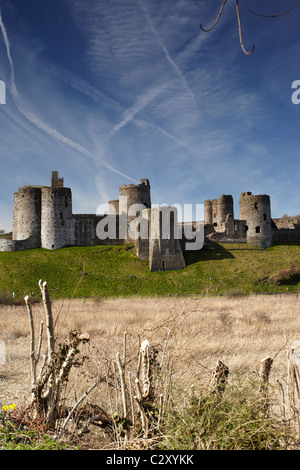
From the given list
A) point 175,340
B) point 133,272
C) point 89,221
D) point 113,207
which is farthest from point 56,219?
point 175,340

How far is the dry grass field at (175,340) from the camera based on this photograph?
18.6ft

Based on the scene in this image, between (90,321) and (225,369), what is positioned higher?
(225,369)

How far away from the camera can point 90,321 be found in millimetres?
12148

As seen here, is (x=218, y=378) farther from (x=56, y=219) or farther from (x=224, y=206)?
(x=224, y=206)

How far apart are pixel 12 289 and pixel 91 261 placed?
378 inches

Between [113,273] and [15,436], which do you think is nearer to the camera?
[15,436]

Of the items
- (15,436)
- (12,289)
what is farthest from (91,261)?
(15,436)

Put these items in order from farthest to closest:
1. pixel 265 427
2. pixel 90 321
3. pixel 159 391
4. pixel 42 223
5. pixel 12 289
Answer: pixel 42 223
pixel 12 289
pixel 90 321
pixel 159 391
pixel 265 427

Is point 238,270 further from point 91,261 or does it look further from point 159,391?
point 159,391

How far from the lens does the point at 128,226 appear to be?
149ft

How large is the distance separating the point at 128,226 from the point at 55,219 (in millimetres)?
9701

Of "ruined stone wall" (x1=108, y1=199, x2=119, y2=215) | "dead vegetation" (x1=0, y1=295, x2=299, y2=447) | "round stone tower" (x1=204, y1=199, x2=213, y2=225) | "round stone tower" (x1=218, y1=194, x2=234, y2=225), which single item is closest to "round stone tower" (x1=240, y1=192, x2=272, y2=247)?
"round stone tower" (x1=218, y1=194, x2=234, y2=225)

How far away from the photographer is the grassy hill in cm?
2783

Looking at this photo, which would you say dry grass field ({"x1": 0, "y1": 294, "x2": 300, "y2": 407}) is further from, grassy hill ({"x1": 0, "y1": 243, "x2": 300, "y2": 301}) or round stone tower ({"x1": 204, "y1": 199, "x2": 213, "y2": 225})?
round stone tower ({"x1": 204, "y1": 199, "x2": 213, "y2": 225})
